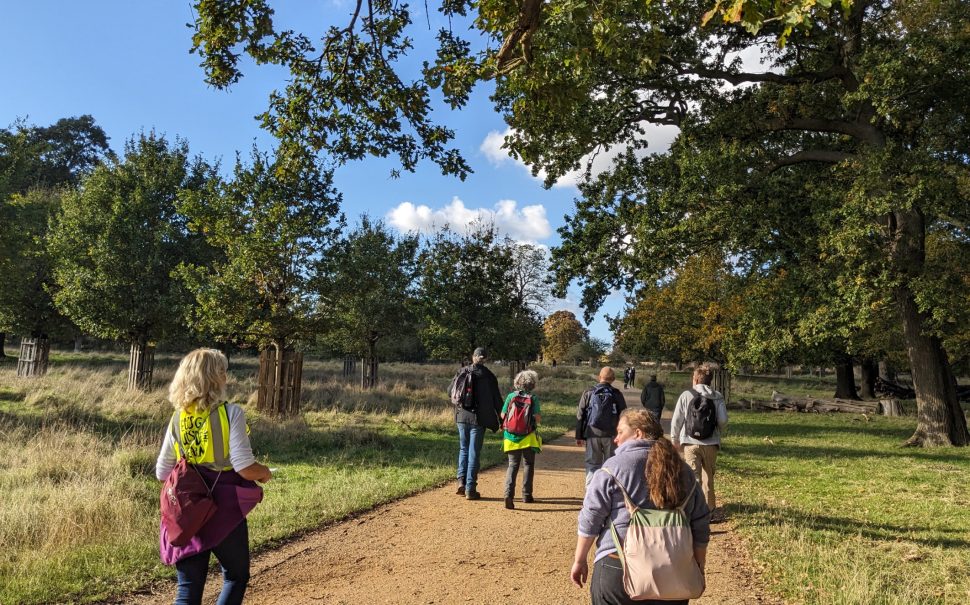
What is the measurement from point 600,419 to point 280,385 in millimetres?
11278

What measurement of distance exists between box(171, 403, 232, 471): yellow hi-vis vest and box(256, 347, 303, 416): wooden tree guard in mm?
13266

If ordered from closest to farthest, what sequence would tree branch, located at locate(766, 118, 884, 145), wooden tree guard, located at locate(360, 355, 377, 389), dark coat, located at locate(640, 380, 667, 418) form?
1. dark coat, located at locate(640, 380, 667, 418)
2. tree branch, located at locate(766, 118, 884, 145)
3. wooden tree guard, located at locate(360, 355, 377, 389)

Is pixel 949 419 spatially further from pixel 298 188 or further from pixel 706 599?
pixel 298 188

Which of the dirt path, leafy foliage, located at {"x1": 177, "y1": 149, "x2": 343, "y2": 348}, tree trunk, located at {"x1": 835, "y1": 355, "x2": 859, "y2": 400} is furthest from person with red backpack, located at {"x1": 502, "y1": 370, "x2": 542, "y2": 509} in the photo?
tree trunk, located at {"x1": 835, "y1": 355, "x2": 859, "y2": 400}

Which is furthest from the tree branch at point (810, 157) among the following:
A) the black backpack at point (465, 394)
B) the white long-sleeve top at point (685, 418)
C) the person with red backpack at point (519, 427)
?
the black backpack at point (465, 394)

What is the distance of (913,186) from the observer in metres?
11.5

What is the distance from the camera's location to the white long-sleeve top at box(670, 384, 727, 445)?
272 inches

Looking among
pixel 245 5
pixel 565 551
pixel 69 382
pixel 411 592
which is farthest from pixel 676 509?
pixel 69 382

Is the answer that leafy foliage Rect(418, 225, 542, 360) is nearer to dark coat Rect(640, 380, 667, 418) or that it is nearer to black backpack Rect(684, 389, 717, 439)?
dark coat Rect(640, 380, 667, 418)

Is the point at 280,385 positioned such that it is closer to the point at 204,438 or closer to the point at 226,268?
the point at 226,268

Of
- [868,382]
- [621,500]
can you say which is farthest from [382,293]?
[868,382]

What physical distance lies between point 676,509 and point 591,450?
4.77 metres

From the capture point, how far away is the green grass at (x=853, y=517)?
481cm

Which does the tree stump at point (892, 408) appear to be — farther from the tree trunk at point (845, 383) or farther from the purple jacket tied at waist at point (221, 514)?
the purple jacket tied at waist at point (221, 514)
